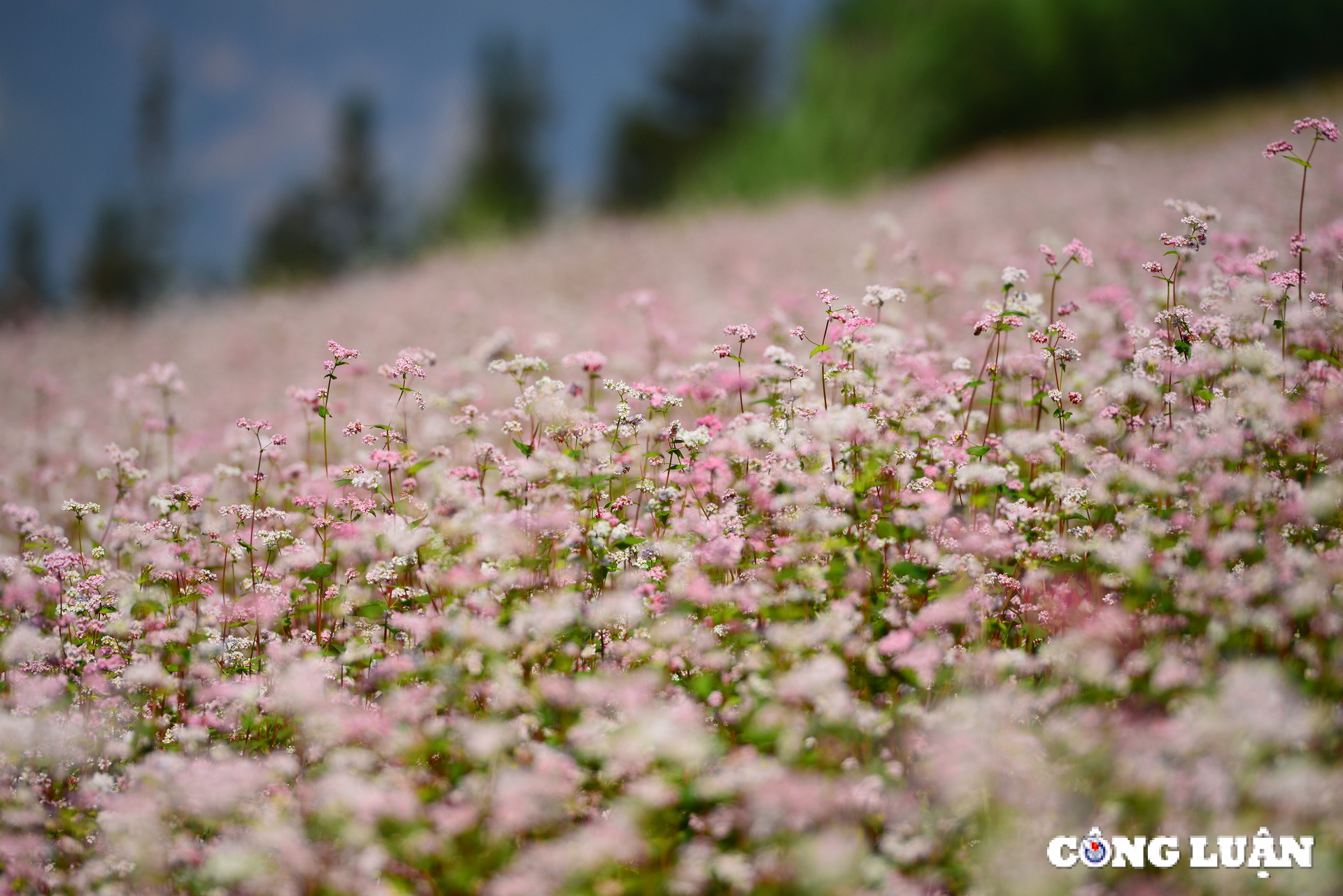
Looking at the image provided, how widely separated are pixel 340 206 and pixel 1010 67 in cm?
4455

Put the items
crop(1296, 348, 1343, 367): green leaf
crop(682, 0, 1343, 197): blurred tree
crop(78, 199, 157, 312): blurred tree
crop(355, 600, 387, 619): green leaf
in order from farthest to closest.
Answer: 1. crop(78, 199, 157, 312): blurred tree
2. crop(682, 0, 1343, 197): blurred tree
3. crop(1296, 348, 1343, 367): green leaf
4. crop(355, 600, 387, 619): green leaf

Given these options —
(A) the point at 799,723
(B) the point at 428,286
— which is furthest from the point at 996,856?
(B) the point at 428,286

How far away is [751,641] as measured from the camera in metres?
3.18

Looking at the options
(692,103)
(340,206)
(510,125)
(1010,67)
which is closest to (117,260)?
(340,206)

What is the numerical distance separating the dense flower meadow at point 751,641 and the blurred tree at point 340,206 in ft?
181

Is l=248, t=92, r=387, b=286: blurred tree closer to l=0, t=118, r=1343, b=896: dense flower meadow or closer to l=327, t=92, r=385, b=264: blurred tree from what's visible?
l=327, t=92, r=385, b=264: blurred tree

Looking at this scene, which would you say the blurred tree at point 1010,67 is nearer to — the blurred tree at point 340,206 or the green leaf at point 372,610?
the green leaf at point 372,610

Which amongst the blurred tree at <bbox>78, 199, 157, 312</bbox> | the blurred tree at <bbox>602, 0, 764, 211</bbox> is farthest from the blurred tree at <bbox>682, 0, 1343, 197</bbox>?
the blurred tree at <bbox>78, 199, 157, 312</bbox>

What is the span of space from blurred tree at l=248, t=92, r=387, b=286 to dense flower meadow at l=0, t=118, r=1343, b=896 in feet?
181

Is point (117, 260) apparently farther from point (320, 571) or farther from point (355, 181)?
point (320, 571)

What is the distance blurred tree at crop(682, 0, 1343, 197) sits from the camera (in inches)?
1001

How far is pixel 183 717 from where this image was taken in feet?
11.0

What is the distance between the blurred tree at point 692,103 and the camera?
40719mm

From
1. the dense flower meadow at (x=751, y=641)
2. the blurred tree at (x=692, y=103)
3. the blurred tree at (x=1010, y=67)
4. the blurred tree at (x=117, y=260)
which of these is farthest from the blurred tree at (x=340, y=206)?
the dense flower meadow at (x=751, y=641)
